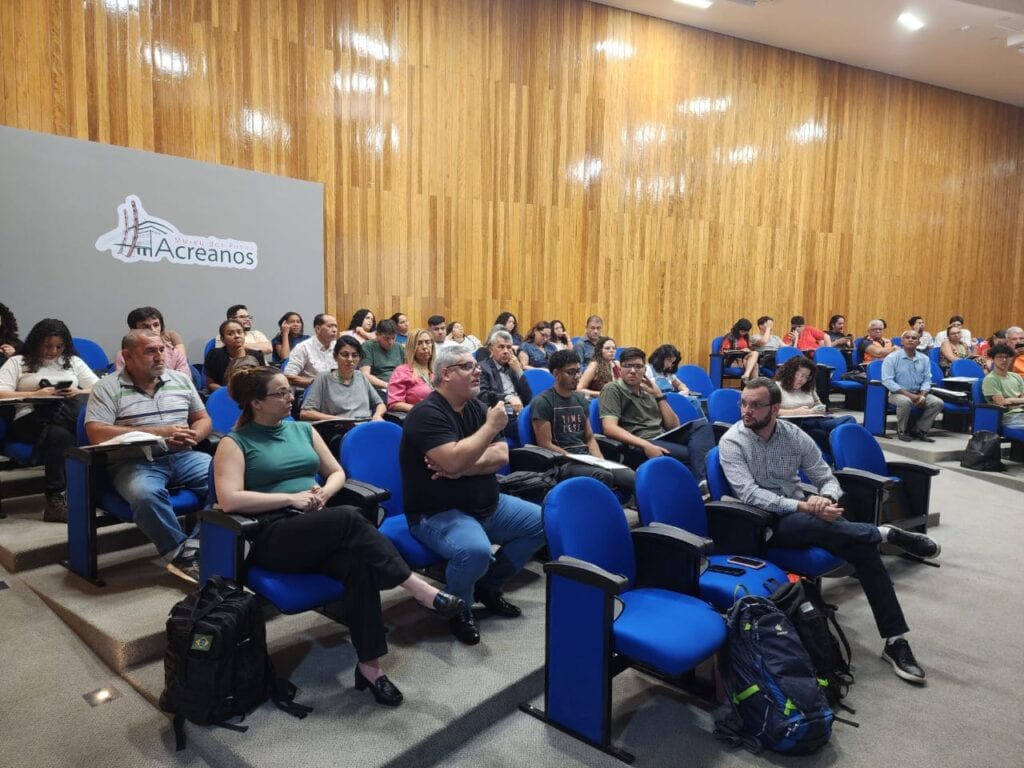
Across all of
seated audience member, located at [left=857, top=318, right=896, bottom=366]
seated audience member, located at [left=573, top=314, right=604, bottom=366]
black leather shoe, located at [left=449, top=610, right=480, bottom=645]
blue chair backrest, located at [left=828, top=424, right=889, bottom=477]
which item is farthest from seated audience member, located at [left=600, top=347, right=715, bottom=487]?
seated audience member, located at [left=857, top=318, right=896, bottom=366]

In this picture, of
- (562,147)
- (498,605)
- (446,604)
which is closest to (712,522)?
(498,605)

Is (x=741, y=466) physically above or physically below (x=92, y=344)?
below

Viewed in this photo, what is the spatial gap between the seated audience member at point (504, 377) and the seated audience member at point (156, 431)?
194 cm

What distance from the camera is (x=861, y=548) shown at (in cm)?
276

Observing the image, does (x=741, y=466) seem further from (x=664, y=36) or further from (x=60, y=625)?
(x=664, y=36)

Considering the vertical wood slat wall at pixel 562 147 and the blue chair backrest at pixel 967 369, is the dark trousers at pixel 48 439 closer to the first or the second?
the vertical wood slat wall at pixel 562 147

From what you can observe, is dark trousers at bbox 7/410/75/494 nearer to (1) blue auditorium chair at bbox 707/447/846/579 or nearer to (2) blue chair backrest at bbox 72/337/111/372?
(2) blue chair backrest at bbox 72/337/111/372

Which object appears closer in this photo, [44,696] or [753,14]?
[44,696]

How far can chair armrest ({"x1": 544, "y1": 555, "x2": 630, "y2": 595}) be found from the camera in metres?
2.01

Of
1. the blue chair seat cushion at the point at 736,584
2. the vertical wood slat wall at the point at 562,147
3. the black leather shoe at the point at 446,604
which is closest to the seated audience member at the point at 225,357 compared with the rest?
the vertical wood slat wall at the point at 562,147

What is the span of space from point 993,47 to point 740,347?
5550mm

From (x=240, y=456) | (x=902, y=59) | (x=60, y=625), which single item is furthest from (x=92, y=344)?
(x=902, y=59)

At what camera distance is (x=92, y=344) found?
4.77m

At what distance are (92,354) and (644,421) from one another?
3.63 metres
